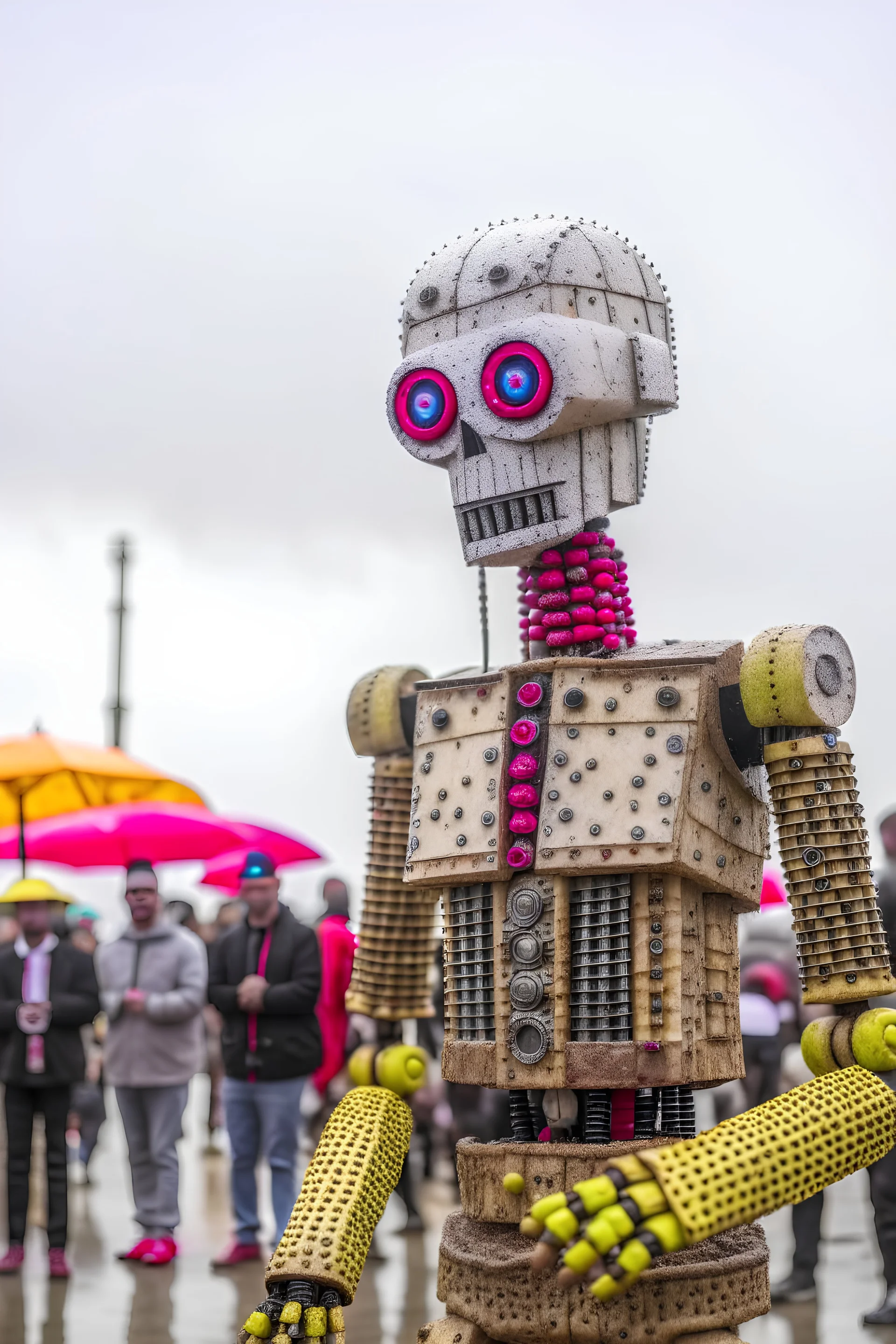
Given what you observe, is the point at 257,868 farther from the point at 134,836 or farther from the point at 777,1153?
the point at 777,1153

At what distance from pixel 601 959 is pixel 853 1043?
548mm

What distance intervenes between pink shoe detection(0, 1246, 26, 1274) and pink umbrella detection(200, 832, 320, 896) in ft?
6.17

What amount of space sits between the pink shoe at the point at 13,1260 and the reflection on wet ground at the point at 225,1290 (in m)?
0.07

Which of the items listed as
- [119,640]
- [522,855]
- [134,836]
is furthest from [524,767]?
[119,640]

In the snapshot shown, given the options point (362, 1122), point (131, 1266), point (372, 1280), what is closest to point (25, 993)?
point (131, 1266)

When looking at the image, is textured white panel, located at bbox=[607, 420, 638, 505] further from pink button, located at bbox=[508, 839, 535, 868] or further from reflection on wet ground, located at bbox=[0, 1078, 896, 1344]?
reflection on wet ground, located at bbox=[0, 1078, 896, 1344]

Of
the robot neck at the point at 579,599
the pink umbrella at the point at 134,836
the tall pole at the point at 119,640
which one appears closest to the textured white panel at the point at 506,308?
the robot neck at the point at 579,599

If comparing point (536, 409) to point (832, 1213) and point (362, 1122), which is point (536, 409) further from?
point (832, 1213)

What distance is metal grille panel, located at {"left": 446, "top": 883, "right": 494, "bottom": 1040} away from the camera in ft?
12.2

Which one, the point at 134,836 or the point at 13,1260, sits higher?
the point at 134,836

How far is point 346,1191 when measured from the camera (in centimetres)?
377

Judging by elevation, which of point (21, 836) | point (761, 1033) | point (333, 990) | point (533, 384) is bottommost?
point (761, 1033)

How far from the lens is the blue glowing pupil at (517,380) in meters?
3.70

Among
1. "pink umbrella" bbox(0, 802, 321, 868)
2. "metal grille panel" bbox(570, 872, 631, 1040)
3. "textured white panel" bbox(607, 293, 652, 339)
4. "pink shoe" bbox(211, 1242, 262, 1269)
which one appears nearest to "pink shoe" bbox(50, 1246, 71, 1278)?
"pink shoe" bbox(211, 1242, 262, 1269)
